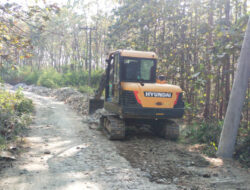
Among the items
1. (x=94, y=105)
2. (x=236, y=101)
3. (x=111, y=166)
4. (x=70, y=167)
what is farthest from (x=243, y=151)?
(x=94, y=105)

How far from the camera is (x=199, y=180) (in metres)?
4.92

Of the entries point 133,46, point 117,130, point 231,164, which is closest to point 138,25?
point 133,46

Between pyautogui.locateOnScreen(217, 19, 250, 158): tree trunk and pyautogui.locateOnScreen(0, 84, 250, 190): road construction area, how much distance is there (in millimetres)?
388

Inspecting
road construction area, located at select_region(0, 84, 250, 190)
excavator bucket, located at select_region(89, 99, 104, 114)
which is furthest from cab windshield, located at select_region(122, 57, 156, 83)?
excavator bucket, located at select_region(89, 99, 104, 114)

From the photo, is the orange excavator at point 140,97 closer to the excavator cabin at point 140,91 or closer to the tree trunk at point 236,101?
the excavator cabin at point 140,91

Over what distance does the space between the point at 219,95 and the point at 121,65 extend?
4.41 meters

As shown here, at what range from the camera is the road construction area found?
4594 mm

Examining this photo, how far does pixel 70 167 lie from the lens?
5.39m

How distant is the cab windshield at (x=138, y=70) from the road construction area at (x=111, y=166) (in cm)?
197

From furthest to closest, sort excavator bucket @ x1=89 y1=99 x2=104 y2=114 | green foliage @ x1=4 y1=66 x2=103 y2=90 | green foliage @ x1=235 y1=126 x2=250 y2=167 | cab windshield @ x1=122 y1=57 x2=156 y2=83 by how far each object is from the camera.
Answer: green foliage @ x1=4 y1=66 x2=103 y2=90 → excavator bucket @ x1=89 y1=99 x2=104 y2=114 → cab windshield @ x1=122 y1=57 x2=156 y2=83 → green foliage @ x1=235 y1=126 x2=250 y2=167

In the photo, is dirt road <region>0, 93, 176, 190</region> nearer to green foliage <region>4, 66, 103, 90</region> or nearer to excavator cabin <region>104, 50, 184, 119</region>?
excavator cabin <region>104, 50, 184, 119</region>

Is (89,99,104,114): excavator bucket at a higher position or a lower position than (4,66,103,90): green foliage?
lower

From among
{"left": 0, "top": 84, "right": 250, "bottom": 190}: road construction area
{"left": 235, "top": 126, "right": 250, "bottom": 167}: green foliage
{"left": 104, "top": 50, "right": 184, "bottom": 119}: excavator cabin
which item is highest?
{"left": 104, "top": 50, "right": 184, "bottom": 119}: excavator cabin

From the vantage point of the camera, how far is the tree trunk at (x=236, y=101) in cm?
593
